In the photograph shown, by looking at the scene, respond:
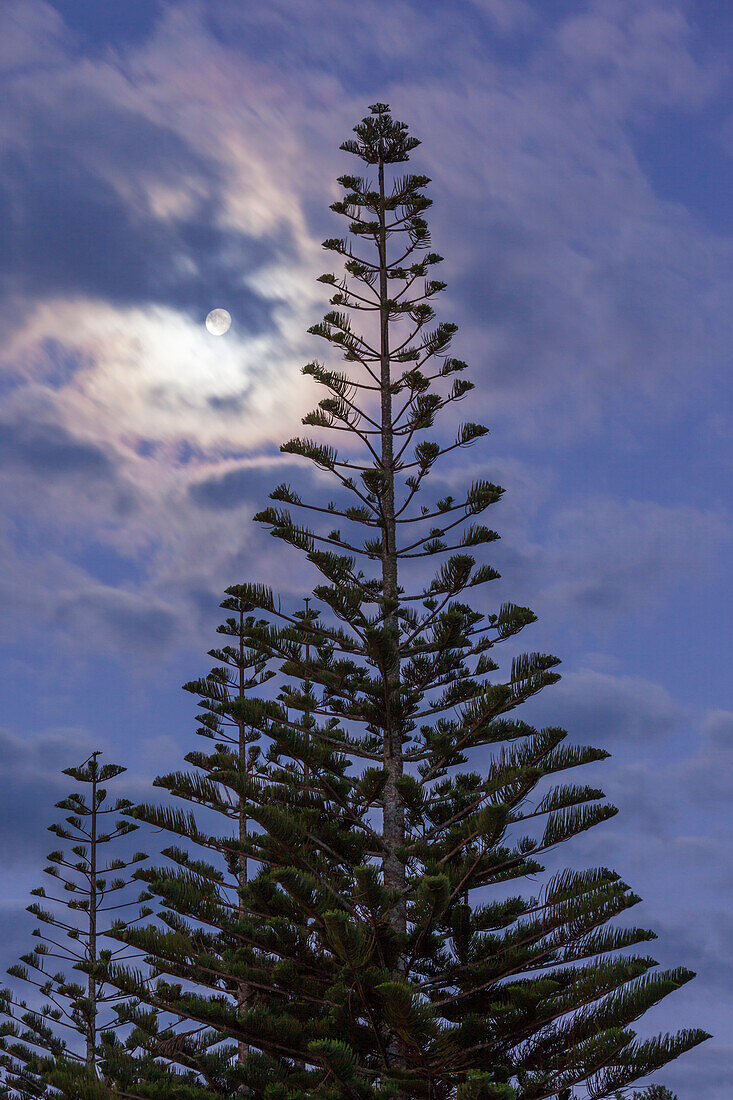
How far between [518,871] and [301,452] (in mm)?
4516

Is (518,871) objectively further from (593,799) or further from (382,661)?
(382,661)

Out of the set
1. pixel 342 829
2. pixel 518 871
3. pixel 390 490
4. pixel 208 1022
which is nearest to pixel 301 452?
pixel 390 490

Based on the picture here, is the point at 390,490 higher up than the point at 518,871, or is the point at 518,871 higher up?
the point at 390,490

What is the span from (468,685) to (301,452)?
282 cm

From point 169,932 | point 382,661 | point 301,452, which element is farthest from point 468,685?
point 169,932

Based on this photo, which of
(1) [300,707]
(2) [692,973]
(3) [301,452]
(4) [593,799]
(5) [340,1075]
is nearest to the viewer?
(5) [340,1075]

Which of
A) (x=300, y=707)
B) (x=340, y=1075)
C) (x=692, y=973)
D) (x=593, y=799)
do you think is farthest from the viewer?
(x=300, y=707)

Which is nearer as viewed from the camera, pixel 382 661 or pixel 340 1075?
pixel 340 1075

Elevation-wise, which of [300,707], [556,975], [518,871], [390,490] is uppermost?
[390,490]

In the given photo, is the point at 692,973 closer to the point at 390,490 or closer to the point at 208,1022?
the point at 208,1022

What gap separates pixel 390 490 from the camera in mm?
11297

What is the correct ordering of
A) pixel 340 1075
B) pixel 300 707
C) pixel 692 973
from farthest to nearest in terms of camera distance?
pixel 300 707 < pixel 692 973 < pixel 340 1075

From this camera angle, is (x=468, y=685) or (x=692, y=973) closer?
(x=692, y=973)

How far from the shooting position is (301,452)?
11117 millimetres
